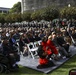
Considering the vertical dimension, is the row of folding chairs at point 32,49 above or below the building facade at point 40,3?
below

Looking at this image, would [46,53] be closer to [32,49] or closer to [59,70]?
[59,70]

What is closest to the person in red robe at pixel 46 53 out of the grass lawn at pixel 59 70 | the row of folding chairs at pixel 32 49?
the grass lawn at pixel 59 70

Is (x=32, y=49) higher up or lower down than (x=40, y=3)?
lower down

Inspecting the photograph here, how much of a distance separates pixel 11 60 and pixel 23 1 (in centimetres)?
6564

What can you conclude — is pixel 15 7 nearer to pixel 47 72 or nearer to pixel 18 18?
pixel 18 18

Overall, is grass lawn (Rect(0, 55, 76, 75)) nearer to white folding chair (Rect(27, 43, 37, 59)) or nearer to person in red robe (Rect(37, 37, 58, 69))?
person in red robe (Rect(37, 37, 58, 69))

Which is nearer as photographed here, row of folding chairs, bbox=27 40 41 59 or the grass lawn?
the grass lawn

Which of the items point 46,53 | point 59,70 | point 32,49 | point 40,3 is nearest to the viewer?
point 59,70

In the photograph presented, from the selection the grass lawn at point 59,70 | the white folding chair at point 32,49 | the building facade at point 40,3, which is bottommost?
the grass lawn at point 59,70

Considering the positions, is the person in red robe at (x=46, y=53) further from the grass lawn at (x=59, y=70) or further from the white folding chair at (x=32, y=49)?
the white folding chair at (x=32, y=49)

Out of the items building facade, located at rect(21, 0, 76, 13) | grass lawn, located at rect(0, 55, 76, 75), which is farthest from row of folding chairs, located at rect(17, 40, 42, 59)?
building facade, located at rect(21, 0, 76, 13)

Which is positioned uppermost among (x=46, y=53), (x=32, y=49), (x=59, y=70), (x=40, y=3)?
(x=40, y=3)

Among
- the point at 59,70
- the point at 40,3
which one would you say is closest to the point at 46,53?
the point at 59,70

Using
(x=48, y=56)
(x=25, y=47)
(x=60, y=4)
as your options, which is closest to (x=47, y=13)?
(x=60, y=4)
